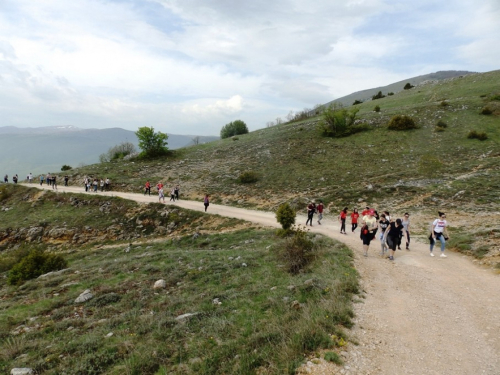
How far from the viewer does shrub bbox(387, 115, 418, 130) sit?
40.5 meters

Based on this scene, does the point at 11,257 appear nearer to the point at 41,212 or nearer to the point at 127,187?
the point at 41,212

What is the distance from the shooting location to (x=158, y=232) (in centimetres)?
2417

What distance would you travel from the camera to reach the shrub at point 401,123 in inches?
1596

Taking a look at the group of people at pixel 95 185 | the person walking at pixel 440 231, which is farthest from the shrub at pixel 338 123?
the group of people at pixel 95 185

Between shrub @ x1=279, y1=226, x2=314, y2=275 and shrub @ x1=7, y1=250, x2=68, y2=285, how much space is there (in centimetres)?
1338

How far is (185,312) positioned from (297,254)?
221 inches

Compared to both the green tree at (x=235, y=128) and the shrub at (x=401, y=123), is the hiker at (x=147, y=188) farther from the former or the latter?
the green tree at (x=235, y=128)

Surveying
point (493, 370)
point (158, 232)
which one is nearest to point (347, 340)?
point (493, 370)

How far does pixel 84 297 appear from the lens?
416 inches

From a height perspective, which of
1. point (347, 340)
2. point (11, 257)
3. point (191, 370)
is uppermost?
point (347, 340)

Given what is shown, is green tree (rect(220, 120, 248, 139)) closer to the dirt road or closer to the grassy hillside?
the grassy hillside

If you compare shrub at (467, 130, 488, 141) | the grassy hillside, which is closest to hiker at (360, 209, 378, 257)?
the grassy hillside

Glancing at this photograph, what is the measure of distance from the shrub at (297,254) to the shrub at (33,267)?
1338 cm

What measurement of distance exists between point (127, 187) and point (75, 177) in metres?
11.4
